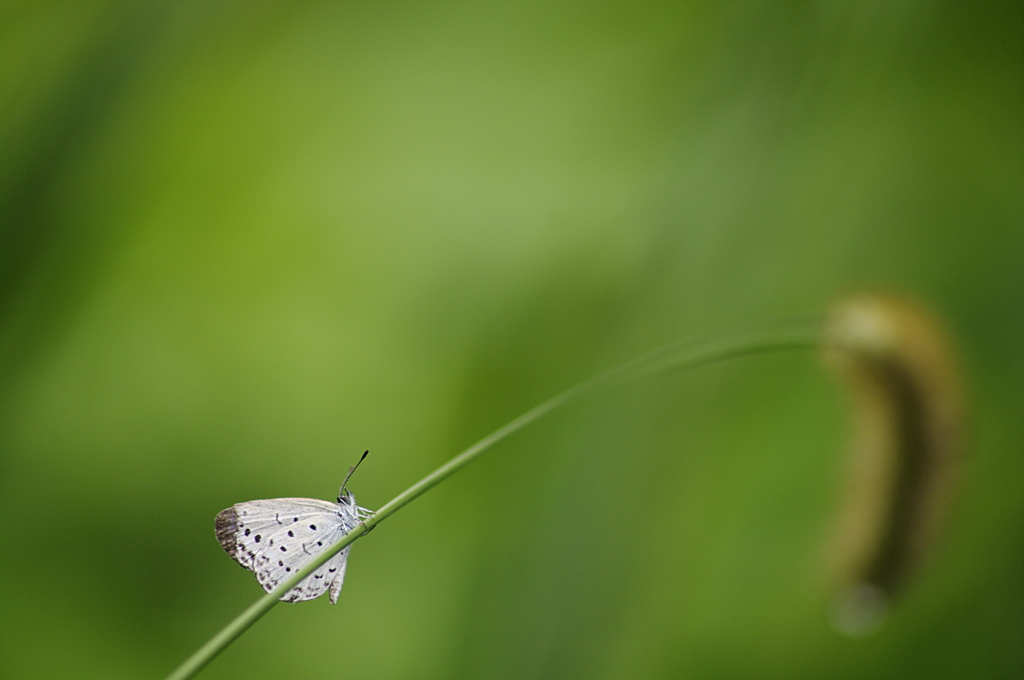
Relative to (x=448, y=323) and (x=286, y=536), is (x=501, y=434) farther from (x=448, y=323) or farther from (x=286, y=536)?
(x=448, y=323)

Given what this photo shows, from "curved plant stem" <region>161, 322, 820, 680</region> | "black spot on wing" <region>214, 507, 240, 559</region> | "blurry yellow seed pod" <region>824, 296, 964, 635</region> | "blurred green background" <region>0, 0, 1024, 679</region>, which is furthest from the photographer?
"blurred green background" <region>0, 0, 1024, 679</region>

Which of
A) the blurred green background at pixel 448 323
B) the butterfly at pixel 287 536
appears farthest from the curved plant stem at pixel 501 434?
the blurred green background at pixel 448 323

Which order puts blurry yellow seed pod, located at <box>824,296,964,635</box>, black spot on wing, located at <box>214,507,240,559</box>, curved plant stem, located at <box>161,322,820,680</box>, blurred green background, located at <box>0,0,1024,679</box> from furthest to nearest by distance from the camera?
blurred green background, located at <box>0,0,1024,679</box>
blurry yellow seed pod, located at <box>824,296,964,635</box>
black spot on wing, located at <box>214,507,240,559</box>
curved plant stem, located at <box>161,322,820,680</box>

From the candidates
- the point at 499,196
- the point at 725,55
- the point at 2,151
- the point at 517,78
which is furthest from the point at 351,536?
the point at 517,78

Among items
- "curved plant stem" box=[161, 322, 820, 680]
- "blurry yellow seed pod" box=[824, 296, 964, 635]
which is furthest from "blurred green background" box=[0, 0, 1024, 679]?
"curved plant stem" box=[161, 322, 820, 680]

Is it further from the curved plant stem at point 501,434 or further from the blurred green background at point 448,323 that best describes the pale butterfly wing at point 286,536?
the blurred green background at point 448,323

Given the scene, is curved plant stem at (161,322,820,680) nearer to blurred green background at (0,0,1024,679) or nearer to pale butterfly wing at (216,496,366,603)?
pale butterfly wing at (216,496,366,603)
